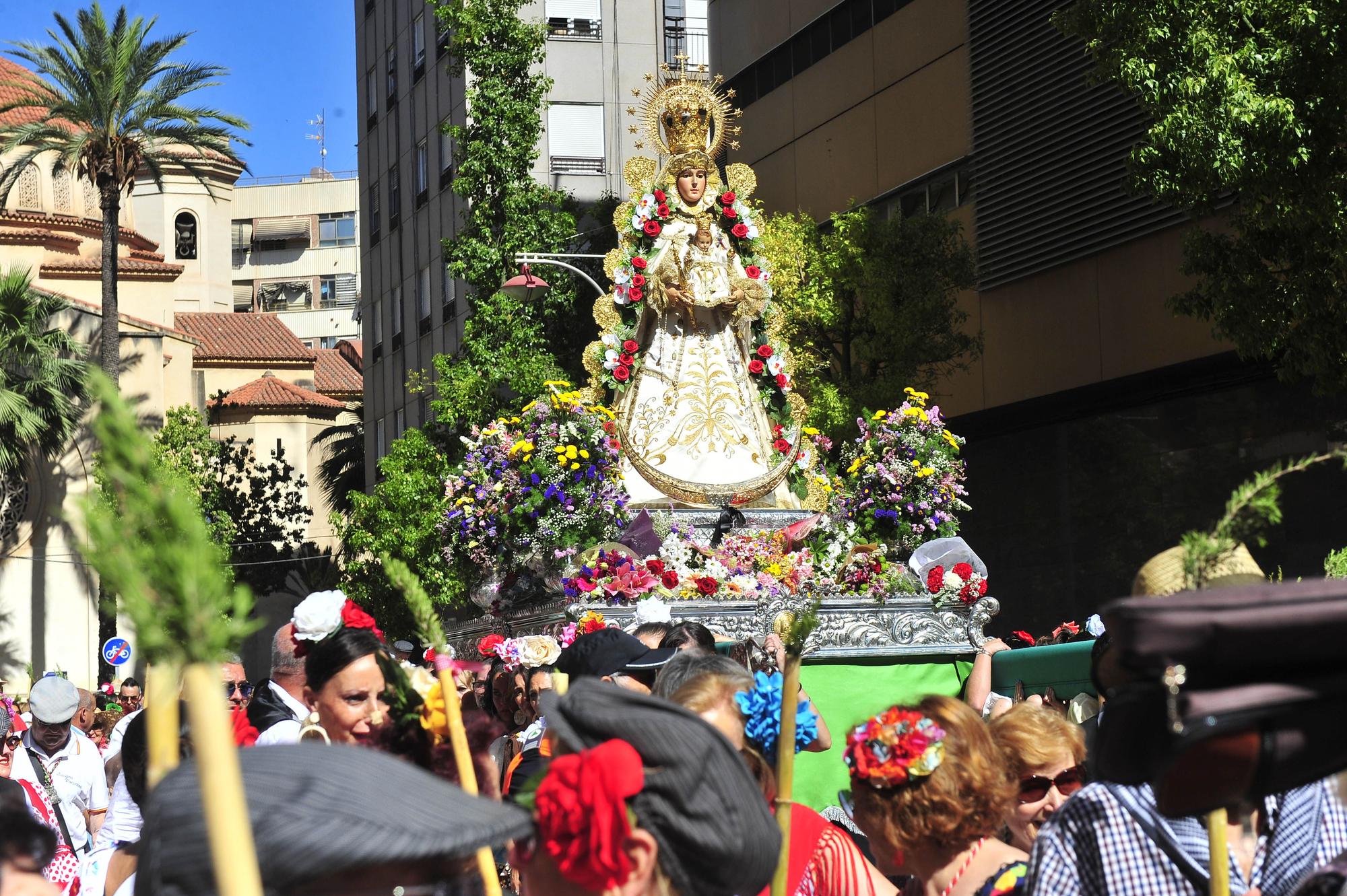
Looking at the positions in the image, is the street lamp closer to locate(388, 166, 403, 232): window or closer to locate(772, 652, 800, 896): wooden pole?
locate(388, 166, 403, 232): window

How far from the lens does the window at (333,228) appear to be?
77812 mm

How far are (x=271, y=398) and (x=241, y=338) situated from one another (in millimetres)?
5395

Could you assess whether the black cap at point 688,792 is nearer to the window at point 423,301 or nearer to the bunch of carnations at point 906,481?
the bunch of carnations at point 906,481

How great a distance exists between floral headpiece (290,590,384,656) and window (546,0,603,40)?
31.8m

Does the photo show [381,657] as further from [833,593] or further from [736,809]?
[833,593]

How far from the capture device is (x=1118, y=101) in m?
20.9

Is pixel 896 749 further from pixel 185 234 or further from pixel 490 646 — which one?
pixel 185 234

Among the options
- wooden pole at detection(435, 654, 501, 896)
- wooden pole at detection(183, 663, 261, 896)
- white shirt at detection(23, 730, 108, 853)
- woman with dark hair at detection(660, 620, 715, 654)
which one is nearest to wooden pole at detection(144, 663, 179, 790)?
wooden pole at detection(183, 663, 261, 896)

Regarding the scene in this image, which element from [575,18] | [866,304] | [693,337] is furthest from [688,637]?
[575,18]

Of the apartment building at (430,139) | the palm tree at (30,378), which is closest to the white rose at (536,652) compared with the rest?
the apartment building at (430,139)

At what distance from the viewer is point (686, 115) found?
1620 cm

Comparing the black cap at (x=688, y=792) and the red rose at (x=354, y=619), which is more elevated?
the red rose at (x=354, y=619)

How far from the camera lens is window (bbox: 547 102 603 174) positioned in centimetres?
3438

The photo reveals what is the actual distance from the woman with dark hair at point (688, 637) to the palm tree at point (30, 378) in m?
27.3
